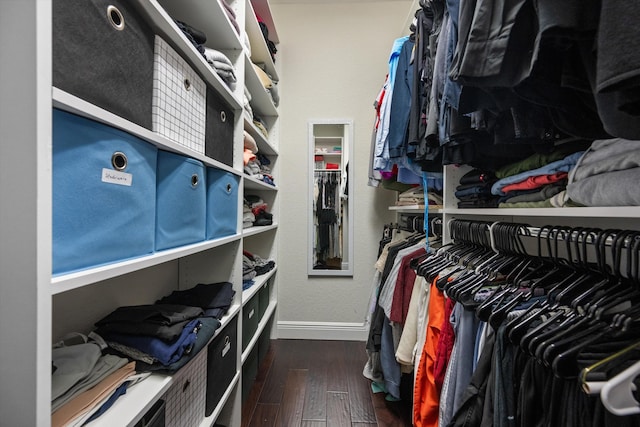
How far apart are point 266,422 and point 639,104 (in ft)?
5.70

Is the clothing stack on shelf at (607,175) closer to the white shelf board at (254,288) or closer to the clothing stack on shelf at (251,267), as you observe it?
the white shelf board at (254,288)

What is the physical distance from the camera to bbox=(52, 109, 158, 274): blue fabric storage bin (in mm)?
440

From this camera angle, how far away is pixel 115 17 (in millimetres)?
569

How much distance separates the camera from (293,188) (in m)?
2.35

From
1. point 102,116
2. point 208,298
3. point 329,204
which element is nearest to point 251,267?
point 208,298

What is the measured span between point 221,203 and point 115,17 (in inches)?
24.2

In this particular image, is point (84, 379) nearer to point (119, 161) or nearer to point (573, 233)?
point (119, 161)

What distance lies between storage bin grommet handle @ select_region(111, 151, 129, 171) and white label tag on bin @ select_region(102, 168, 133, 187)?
1 cm

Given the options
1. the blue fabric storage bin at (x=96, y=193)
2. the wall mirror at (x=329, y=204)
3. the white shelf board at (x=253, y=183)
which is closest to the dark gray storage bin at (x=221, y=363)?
the blue fabric storage bin at (x=96, y=193)

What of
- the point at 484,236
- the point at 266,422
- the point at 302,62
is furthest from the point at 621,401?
the point at 302,62

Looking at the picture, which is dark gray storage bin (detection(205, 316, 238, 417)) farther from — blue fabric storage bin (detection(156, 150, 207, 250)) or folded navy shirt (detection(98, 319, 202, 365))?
blue fabric storage bin (detection(156, 150, 207, 250))

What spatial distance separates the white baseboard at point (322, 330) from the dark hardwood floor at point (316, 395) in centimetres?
18

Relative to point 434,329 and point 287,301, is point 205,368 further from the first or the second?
point 287,301

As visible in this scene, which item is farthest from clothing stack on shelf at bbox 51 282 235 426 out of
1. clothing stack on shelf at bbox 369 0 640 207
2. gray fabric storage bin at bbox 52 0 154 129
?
clothing stack on shelf at bbox 369 0 640 207
